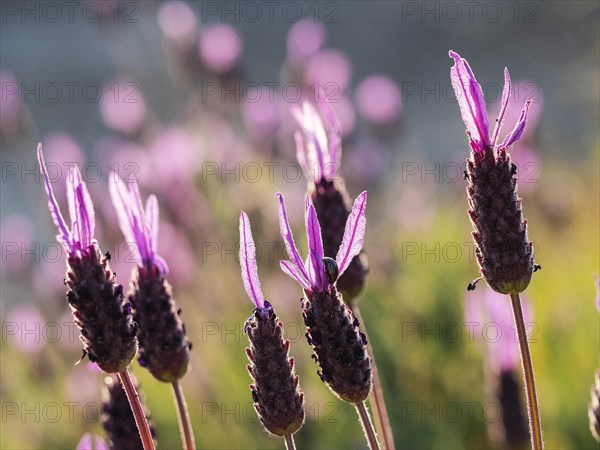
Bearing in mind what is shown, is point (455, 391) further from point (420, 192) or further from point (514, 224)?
point (420, 192)

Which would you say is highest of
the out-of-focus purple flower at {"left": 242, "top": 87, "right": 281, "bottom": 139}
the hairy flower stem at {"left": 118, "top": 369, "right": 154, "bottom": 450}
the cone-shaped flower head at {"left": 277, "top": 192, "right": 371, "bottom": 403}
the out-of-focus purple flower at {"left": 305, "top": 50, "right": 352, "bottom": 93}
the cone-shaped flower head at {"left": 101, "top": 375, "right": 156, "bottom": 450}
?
the out-of-focus purple flower at {"left": 305, "top": 50, "right": 352, "bottom": 93}

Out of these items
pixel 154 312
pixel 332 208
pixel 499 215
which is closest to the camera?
pixel 499 215

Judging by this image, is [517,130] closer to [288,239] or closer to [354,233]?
[354,233]

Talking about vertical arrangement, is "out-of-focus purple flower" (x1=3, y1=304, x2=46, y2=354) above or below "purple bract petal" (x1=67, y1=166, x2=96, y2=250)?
below

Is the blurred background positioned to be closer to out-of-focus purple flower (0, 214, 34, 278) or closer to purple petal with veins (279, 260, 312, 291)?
out-of-focus purple flower (0, 214, 34, 278)

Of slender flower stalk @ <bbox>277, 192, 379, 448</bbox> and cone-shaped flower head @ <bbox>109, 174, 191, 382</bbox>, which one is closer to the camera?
slender flower stalk @ <bbox>277, 192, 379, 448</bbox>

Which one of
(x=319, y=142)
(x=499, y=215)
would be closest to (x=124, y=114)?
(x=319, y=142)

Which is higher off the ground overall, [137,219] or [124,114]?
[124,114]

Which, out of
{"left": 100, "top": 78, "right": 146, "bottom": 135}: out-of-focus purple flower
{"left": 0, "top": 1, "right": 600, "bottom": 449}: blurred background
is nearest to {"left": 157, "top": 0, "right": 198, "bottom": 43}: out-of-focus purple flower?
{"left": 0, "top": 1, "right": 600, "bottom": 449}: blurred background
